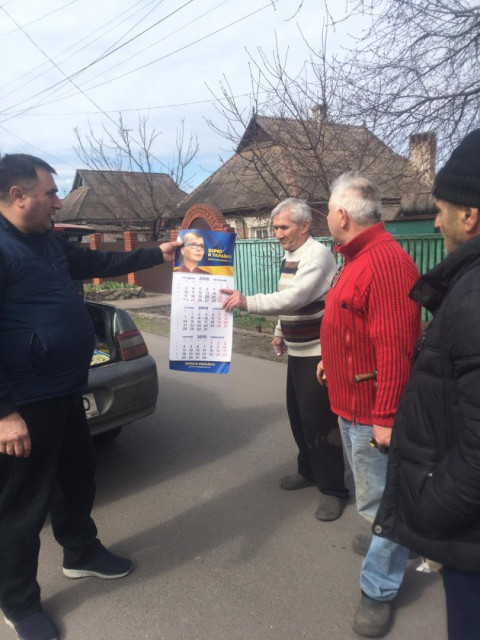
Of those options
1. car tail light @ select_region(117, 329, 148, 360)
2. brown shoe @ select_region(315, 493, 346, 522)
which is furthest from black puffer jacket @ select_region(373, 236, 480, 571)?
car tail light @ select_region(117, 329, 148, 360)

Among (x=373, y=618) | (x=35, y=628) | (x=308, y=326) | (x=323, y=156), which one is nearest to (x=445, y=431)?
(x=373, y=618)

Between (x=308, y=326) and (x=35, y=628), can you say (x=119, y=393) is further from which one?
(x=35, y=628)

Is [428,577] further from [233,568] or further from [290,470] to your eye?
[290,470]

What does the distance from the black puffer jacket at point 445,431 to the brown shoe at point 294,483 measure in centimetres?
202

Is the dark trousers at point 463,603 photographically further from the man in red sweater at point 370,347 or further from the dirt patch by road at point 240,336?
the dirt patch by road at point 240,336

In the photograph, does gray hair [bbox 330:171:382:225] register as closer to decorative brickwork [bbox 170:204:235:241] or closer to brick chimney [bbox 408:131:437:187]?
brick chimney [bbox 408:131:437:187]

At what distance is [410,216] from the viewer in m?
9.96

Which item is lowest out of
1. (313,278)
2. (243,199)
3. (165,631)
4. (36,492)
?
(165,631)

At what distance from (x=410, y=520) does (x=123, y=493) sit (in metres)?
2.56

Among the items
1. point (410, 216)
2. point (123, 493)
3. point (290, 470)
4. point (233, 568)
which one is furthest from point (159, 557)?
point (410, 216)

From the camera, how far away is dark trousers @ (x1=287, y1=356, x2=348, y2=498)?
3213 millimetres

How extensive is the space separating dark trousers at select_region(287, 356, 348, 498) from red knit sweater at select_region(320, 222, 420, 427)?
74 cm

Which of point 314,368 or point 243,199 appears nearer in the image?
point 314,368

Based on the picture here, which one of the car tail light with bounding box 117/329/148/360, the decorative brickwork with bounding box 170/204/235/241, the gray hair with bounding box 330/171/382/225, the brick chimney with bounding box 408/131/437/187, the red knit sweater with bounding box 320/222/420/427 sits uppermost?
the brick chimney with bounding box 408/131/437/187
